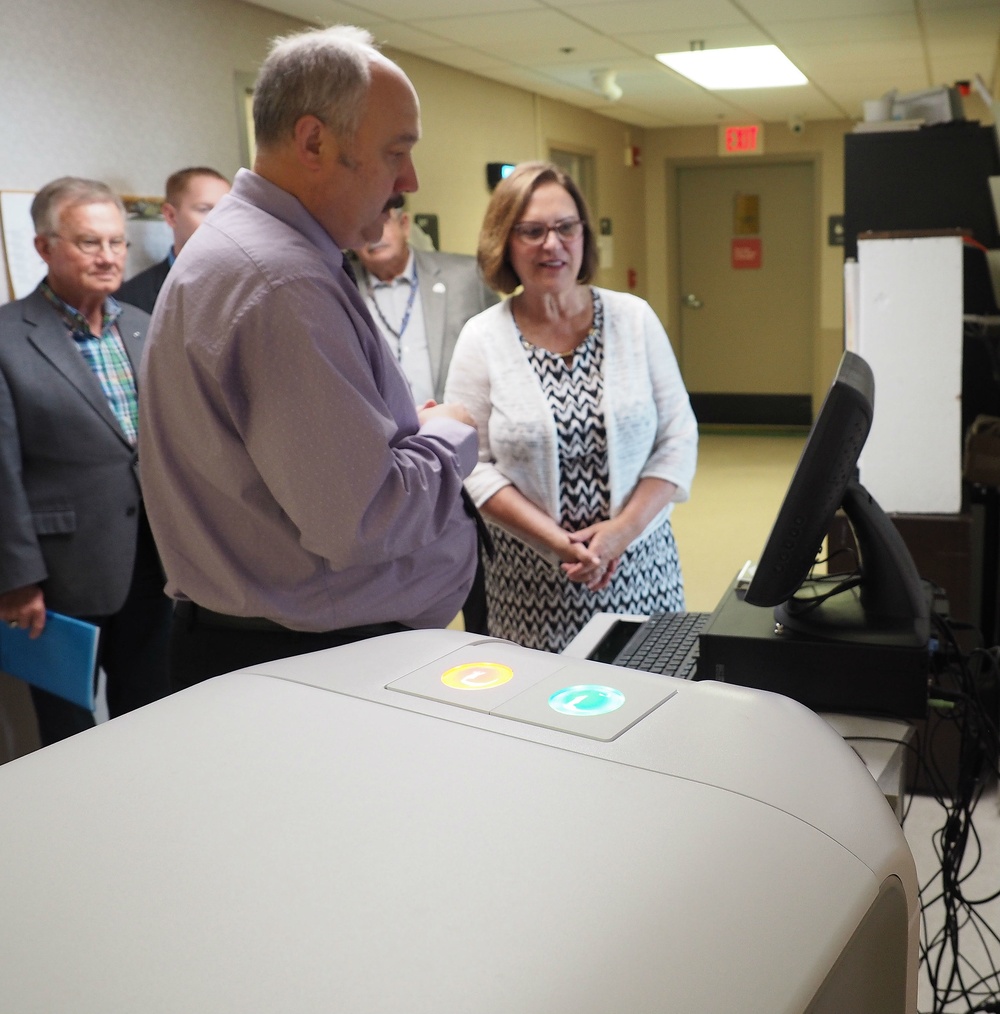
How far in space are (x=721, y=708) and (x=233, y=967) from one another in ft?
1.07

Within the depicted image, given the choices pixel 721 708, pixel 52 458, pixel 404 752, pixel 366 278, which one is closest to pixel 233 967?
pixel 404 752

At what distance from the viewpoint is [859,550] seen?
1176 millimetres

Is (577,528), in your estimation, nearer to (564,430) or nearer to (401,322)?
(564,430)

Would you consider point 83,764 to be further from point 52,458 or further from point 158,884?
point 52,458

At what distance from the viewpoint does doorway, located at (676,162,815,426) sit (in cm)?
851

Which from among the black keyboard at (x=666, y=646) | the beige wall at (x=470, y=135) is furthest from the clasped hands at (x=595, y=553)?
the beige wall at (x=470, y=135)

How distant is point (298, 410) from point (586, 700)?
67cm

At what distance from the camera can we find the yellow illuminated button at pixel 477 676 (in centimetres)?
67

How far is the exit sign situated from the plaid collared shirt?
6.17m

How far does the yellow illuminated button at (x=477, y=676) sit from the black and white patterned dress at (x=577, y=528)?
1.37m

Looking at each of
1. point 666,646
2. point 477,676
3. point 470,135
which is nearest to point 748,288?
point 470,135

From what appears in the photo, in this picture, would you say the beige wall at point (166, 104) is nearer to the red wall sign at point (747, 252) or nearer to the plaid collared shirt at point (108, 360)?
the plaid collared shirt at point (108, 360)

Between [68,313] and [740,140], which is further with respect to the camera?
[740,140]

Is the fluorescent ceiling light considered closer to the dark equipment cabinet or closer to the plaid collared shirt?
the dark equipment cabinet
